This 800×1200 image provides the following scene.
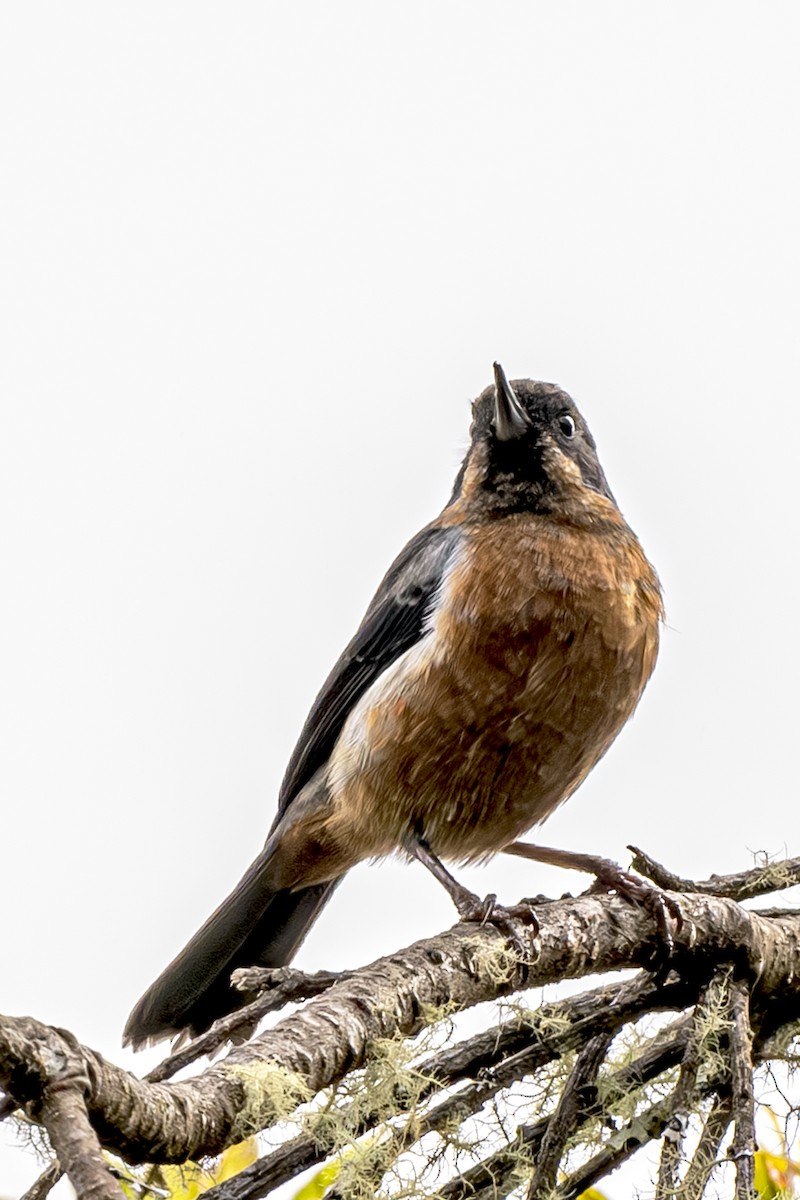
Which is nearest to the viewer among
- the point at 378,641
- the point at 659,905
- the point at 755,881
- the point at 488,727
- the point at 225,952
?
the point at 659,905

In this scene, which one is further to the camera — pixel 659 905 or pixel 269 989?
pixel 659 905

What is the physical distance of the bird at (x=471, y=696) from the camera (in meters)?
4.06

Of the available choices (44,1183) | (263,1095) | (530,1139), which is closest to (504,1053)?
(530,1139)

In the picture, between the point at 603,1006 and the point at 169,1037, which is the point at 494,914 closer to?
the point at 603,1006

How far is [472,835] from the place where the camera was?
13.9 ft

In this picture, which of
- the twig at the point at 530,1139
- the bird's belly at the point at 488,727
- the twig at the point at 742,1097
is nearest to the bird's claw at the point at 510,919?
the twig at the point at 530,1139

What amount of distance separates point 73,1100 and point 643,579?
2899mm

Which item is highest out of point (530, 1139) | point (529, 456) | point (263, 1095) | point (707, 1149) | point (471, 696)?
point (529, 456)

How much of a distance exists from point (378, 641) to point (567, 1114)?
2112 millimetres

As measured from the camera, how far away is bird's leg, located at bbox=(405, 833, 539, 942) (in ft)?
10.9

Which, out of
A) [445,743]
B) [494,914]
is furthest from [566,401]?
[494,914]

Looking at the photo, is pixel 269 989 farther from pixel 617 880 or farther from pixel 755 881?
pixel 755 881

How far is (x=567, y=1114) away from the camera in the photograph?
2.73 metres

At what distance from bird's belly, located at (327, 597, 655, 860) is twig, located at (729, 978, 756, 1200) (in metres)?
1.10
